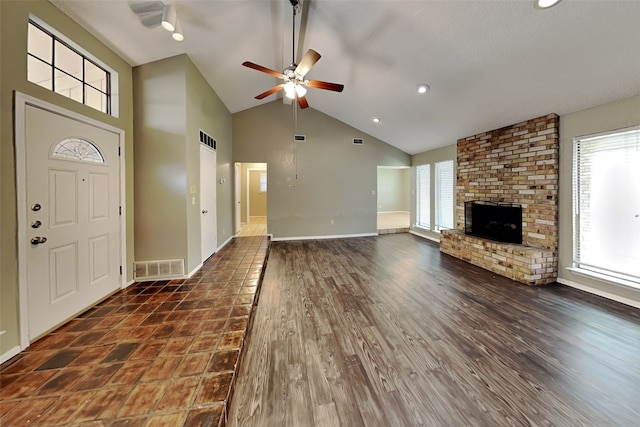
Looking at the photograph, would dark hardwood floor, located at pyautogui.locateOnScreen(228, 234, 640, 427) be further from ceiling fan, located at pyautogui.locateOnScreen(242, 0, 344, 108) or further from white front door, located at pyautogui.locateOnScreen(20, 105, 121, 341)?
ceiling fan, located at pyautogui.locateOnScreen(242, 0, 344, 108)

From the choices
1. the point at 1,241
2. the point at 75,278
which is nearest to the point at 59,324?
the point at 75,278

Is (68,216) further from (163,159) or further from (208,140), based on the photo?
(208,140)

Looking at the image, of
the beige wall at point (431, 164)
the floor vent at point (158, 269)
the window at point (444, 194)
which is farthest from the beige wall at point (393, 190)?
the floor vent at point (158, 269)

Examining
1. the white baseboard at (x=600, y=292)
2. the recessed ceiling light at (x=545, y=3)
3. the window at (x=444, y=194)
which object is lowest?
the white baseboard at (x=600, y=292)

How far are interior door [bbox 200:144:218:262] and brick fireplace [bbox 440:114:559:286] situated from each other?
196 inches

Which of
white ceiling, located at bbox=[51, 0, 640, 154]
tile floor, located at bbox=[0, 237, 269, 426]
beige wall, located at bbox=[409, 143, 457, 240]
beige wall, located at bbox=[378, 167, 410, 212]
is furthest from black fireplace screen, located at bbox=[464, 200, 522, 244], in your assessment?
beige wall, located at bbox=[378, 167, 410, 212]

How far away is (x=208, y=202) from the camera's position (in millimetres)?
4297

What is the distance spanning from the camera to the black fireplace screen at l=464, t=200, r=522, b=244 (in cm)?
422

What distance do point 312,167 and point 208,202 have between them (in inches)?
126

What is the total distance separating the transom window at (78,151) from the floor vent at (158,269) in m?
1.40

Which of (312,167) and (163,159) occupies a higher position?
(312,167)

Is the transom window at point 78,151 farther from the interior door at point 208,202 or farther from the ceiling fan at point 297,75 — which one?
the ceiling fan at point 297,75

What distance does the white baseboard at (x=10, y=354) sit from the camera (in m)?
1.72

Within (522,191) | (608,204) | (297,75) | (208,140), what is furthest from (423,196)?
(208,140)
